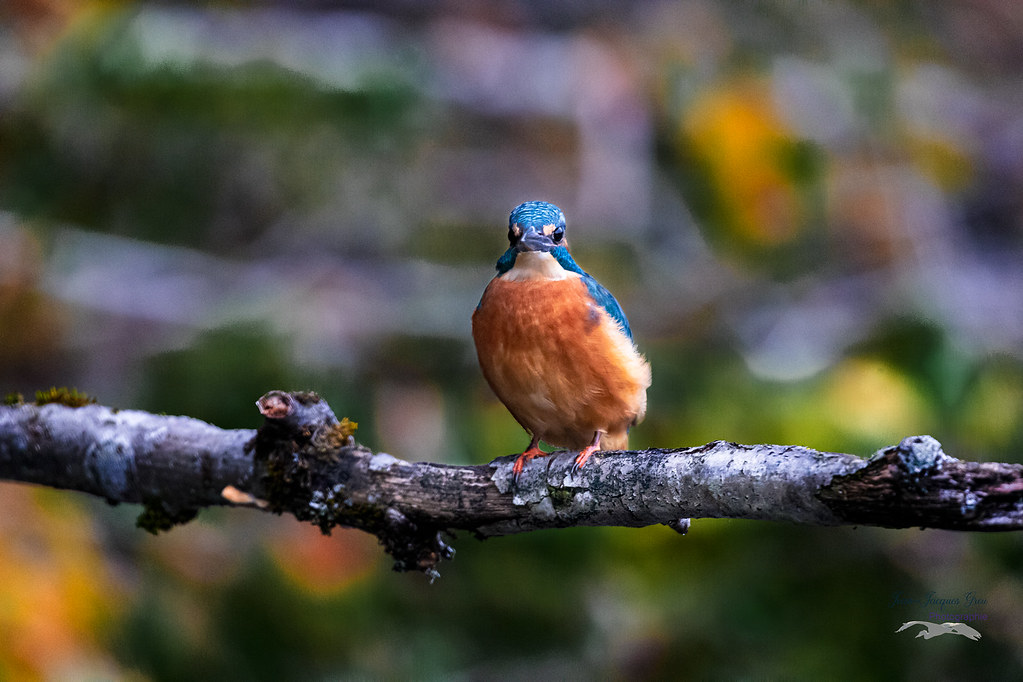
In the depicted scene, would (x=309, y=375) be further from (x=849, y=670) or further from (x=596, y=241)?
(x=849, y=670)

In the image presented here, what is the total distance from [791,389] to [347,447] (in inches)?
89.5

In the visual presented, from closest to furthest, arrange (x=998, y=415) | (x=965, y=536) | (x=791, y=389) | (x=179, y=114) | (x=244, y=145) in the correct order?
1. (x=998, y=415)
2. (x=791, y=389)
3. (x=965, y=536)
4. (x=179, y=114)
5. (x=244, y=145)

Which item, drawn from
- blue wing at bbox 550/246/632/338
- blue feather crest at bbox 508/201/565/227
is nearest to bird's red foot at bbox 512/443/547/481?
blue wing at bbox 550/246/632/338

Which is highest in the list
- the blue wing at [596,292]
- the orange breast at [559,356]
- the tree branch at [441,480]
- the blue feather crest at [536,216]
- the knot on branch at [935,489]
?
the blue feather crest at [536,216]

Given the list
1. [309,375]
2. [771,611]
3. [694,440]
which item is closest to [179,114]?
[309,375]

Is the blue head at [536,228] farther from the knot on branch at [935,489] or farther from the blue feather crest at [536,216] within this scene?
the knot on branch at [935,489]

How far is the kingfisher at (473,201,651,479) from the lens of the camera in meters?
3.36

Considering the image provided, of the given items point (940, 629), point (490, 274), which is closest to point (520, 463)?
point (940, 629)

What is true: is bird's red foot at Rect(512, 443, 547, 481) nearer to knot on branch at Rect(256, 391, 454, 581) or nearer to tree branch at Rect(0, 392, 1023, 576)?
tree branch at Rect(0, 392, 1023, 576)

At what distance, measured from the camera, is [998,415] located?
4.00 metres

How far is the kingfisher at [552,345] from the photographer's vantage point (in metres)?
3.36

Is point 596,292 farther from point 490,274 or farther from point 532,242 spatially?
point 490,274

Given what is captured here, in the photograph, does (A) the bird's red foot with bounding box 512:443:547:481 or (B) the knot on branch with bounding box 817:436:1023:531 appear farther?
(A) the bird's red foot with bounding box 512:443:547:481

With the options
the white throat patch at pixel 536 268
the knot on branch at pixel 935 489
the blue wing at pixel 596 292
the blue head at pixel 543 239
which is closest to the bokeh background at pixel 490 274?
the blue wing at pixel 596 292
